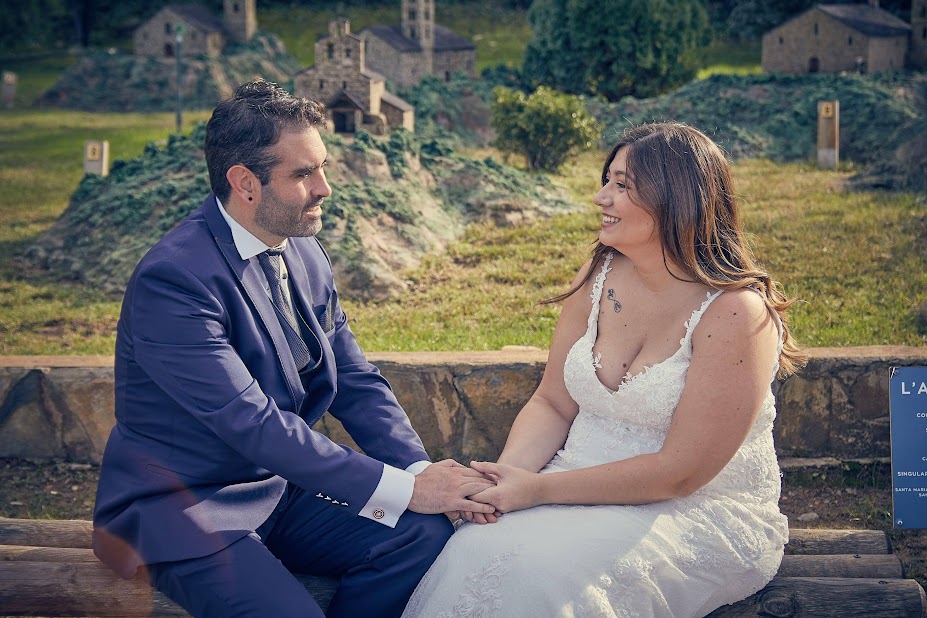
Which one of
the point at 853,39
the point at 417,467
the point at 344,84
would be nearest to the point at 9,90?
the point at 344,84

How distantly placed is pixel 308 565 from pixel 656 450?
126 centimetres

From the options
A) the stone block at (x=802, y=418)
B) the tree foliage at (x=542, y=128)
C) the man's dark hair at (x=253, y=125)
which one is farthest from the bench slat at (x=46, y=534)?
the tree foliage at (x=542, y=128)

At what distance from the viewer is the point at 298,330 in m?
3.67

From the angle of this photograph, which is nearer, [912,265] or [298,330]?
[298,330]

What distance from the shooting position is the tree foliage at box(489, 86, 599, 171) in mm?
13000

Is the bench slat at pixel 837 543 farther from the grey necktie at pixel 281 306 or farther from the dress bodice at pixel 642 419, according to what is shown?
the grey necktie at pixel 281 306

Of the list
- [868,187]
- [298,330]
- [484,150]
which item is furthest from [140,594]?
[484,150]

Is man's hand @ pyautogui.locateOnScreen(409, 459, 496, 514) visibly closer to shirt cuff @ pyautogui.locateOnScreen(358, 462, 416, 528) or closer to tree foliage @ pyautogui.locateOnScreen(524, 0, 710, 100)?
shirt cuff @ pyautogui.locateOnScreen(358, 462, 416, 528)

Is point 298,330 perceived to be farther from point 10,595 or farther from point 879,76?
point 879,76

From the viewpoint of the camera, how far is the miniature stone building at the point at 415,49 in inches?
944

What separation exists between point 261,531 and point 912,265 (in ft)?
19.7

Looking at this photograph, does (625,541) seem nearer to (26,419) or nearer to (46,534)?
(46,534)

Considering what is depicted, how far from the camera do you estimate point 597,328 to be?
149 inches

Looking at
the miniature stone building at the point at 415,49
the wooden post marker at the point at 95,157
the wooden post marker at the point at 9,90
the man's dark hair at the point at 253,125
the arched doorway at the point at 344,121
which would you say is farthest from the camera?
the wooden post marker at the point at 9,90
